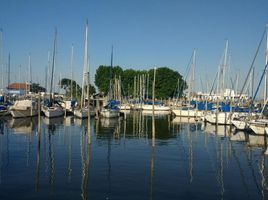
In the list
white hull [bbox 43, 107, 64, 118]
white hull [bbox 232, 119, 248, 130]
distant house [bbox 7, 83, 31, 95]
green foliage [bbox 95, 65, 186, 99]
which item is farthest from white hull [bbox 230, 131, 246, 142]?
green foliage [bbox 95, 65, 186, 99]

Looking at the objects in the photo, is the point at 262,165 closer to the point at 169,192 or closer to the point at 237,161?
the point at 237,161

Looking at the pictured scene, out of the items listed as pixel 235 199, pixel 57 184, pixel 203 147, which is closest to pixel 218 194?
pixel 235 199

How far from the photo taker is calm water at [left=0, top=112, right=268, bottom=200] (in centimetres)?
1675

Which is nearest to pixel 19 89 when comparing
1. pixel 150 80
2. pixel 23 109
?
pixel 150 80

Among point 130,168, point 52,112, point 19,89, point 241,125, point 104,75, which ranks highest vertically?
point 104,75

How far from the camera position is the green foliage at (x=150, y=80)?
4882 inches

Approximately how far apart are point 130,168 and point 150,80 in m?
104

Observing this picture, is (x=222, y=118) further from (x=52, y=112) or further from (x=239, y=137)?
(x=52, y=112)

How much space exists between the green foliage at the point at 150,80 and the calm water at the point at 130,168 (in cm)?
8790

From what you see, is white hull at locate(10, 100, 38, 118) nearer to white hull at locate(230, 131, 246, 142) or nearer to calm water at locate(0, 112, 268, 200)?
calm water at locate(0, 112, 268, 200)

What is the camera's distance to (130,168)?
22.0 m

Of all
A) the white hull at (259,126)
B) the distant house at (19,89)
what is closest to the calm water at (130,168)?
the white hull at (259,126)

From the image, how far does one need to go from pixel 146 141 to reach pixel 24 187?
19104 mm

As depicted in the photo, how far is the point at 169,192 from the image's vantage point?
1684 cm
